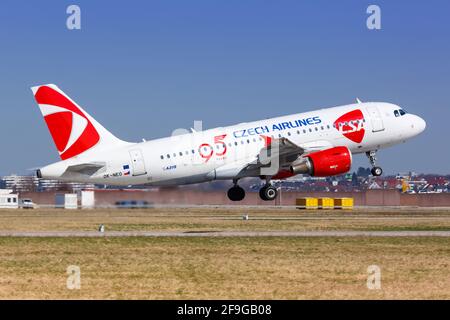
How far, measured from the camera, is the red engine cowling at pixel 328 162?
63031 mm

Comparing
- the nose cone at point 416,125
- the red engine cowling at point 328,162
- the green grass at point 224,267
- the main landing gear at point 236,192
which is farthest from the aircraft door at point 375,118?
the green grass at point 224,267

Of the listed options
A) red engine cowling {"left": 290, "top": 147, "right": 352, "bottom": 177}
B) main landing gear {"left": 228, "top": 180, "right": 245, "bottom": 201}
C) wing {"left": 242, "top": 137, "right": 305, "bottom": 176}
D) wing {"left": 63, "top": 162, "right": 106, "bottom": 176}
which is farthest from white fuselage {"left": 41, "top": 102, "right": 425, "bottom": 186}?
main landing gear {"left": 228, "top": 180, "right": 245, "bottom": 201}

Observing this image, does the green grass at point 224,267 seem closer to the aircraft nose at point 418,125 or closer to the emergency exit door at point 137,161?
the emergency exit door at point 137,161

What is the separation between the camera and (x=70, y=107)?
6019 centimetres

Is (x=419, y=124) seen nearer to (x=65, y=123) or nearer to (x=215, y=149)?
(x=215, y=149)

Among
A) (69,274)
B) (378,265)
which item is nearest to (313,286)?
(378,265)

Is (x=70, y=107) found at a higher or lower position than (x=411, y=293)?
higher

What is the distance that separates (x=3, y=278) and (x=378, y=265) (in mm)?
14425

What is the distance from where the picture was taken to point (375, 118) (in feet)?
212

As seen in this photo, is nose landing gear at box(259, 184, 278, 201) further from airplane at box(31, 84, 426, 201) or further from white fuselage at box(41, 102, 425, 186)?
white fuselage at box(41, 102, 425, 186)

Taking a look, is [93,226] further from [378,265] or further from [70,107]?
[378,265]
